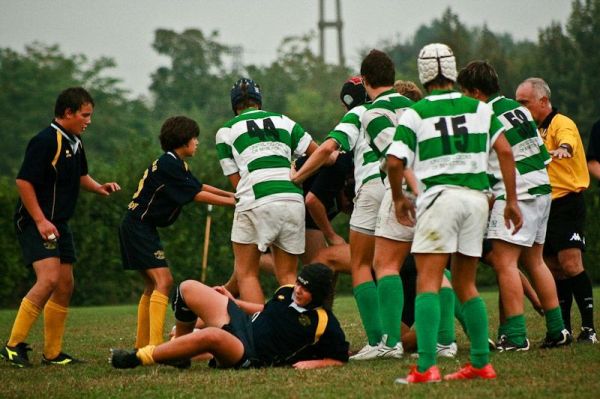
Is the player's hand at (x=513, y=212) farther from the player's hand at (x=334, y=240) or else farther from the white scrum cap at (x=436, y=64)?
the player's hand at (x=334, y=240)

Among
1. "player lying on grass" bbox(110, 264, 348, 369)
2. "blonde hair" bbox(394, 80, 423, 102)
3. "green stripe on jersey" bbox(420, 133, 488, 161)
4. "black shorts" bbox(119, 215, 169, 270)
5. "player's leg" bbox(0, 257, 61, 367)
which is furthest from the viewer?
"blonde hair" bbox(394, 80, 423, 102)

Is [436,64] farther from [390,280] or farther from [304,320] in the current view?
[304,320]

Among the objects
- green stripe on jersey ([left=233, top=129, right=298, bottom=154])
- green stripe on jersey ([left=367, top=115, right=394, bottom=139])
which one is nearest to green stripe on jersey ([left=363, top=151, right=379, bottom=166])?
green stripe on jersey ([left=367, top=115, right=394, bottom=139])

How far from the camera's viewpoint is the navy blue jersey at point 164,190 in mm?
9938

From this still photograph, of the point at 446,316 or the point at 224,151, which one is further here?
the point at 224,151

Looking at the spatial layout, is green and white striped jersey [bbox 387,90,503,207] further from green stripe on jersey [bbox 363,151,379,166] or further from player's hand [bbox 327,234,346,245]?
player's hand [bbox 327,234,346,245]

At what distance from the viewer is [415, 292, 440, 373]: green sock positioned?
292 inches

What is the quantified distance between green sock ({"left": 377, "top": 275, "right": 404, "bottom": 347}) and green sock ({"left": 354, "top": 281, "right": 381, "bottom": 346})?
15 cm

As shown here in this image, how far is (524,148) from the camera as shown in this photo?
9.47m

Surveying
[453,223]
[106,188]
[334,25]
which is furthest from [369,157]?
[334,25]

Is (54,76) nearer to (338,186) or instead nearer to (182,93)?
(182,93)

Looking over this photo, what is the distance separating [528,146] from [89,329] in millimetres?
6205

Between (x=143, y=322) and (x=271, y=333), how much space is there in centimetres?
179

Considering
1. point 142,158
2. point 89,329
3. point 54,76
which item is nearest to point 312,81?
point 54,76
